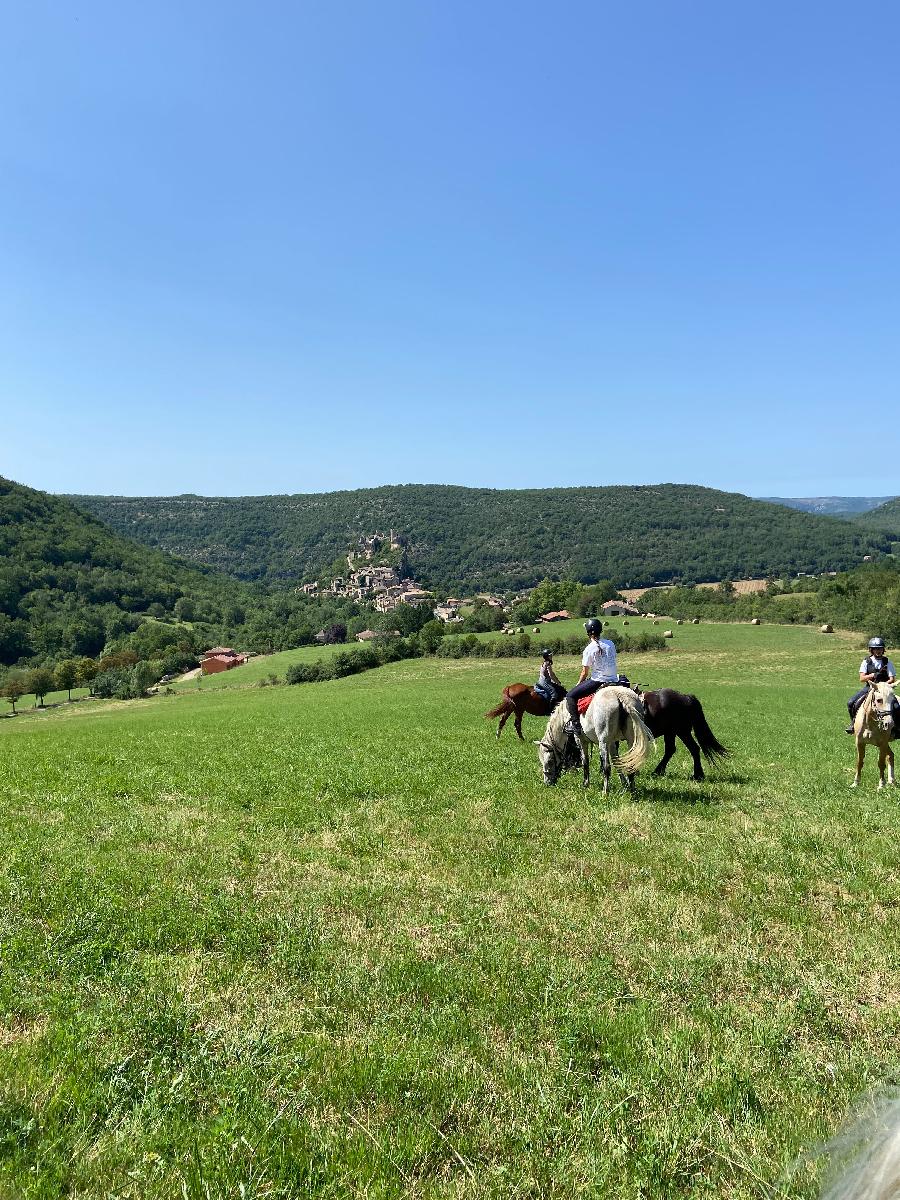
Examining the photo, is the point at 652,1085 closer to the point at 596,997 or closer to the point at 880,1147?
the point at 596,997

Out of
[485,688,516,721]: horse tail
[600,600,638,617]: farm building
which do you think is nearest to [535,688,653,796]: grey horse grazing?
[485,688,516,721]: horse tail

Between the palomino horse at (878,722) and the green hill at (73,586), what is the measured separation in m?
139

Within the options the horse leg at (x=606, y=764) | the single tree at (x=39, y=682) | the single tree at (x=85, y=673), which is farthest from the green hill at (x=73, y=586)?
the horse leg at (x=606, y=764)

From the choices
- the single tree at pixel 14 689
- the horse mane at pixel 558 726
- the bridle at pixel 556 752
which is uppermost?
the horse mane at pixel 558 726

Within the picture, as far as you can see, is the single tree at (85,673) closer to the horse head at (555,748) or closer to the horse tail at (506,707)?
the horse tail at (506,707)

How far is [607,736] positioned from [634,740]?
0.50m

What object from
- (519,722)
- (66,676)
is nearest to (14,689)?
(66,676)

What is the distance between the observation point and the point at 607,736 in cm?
1173

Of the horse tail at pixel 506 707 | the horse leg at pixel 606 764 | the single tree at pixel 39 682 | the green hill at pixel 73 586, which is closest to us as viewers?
the horse leg at pixel 606 764

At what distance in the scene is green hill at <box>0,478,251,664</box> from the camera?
126m

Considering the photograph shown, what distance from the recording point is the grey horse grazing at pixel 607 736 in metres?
11.4

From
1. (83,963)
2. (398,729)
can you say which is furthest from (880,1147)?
(398,729)

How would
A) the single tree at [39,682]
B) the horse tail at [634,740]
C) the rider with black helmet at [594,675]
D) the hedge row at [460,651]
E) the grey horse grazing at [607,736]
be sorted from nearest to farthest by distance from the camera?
1. the horse tail at [634,740]
2. the grey horse grazing at [607,736]
3. the rider with black helmet at [594,675]
4. the hedge row at [460,651]
5. the single tree at [39,682]

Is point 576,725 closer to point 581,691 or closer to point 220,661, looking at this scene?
point 581,691
